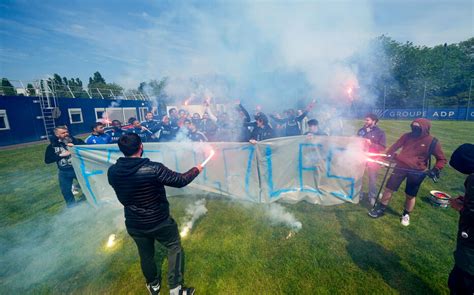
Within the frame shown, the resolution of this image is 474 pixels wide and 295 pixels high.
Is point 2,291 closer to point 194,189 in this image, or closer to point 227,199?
point 194,189

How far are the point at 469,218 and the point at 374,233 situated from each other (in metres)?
2.23

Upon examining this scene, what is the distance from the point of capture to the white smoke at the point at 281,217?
4391 mm

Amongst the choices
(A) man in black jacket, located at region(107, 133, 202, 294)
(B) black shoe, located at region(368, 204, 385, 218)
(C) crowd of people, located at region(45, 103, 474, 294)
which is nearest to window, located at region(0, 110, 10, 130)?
(C) crowd of people, located at region(45, 103, 474, 294)

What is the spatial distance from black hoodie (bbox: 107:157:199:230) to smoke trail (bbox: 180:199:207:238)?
1838 millimetres

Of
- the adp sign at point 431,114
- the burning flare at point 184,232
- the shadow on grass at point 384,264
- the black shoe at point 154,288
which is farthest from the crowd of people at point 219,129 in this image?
→ the adp sign at point 431,114

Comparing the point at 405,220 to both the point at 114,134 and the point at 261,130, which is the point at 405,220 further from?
the point at 114,134

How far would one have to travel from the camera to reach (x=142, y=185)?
256 cm

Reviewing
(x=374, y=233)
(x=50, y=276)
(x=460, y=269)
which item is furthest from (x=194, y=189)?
(x=460, y=269)

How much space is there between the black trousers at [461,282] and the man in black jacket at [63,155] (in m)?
6.74

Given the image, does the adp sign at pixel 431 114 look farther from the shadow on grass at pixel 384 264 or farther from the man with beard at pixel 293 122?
the shadow on grass at pixel 384 264

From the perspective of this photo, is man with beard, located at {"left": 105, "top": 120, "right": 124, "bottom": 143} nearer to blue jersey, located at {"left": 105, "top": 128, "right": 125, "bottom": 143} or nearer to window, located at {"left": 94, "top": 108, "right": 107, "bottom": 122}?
blue jersey, located at {"left": 105, "top": 128, "right": 125, "bottom": 143}

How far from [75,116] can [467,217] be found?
25722 mm

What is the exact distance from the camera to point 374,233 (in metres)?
4.11

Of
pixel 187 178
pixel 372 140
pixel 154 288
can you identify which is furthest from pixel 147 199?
pixel 372 140
